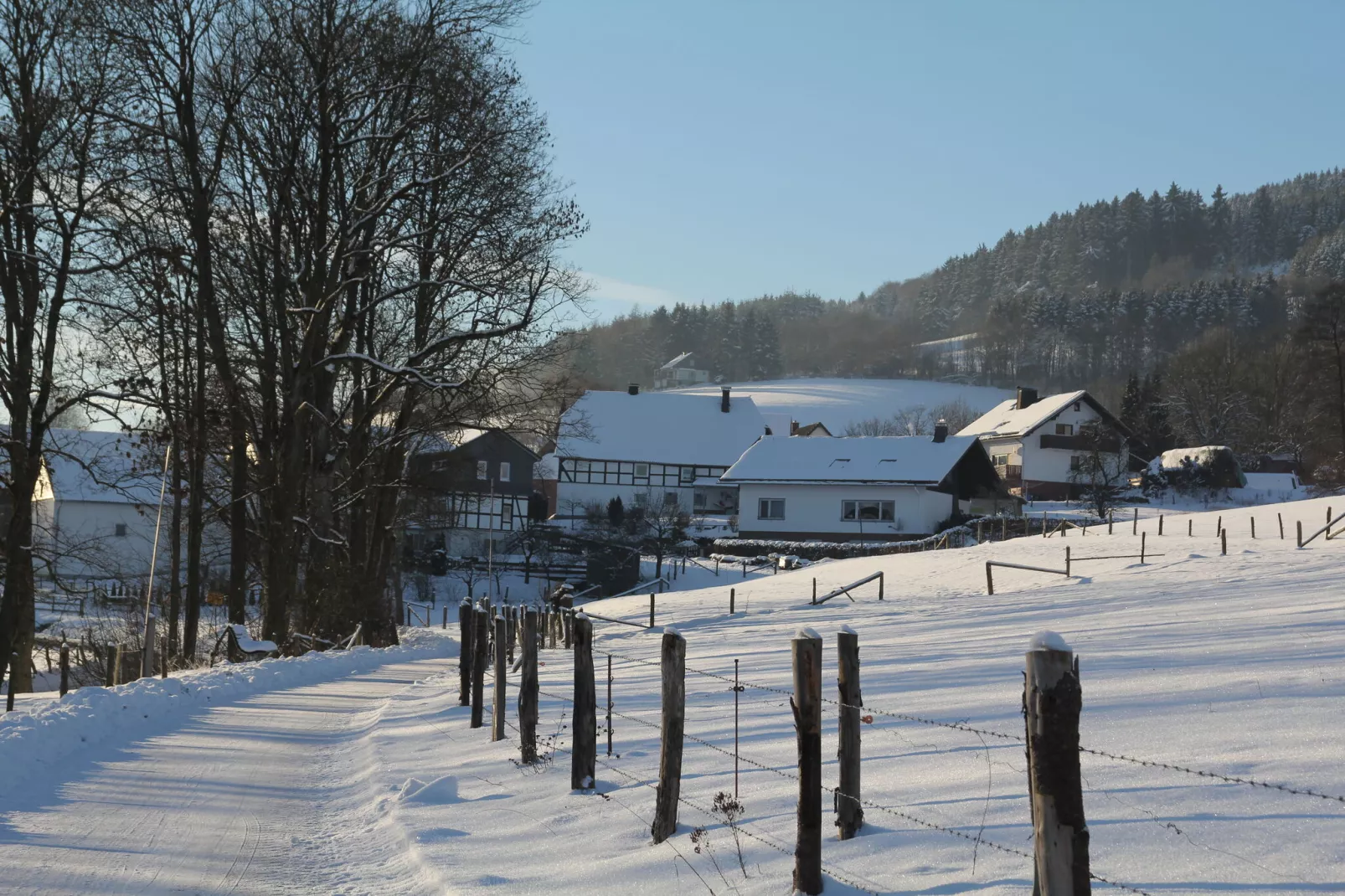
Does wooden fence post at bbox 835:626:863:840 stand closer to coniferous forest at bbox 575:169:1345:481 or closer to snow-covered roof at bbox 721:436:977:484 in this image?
snow-covered roof at bbox 721:436:977:484

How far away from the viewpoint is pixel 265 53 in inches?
966

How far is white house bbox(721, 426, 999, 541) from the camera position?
65.8 metres

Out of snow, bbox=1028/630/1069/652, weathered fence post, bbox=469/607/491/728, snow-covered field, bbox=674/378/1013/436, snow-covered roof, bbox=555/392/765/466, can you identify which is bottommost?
weathered fence post, bbox=469/607/491/728

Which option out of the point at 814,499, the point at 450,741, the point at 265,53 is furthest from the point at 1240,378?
the point at 450,741

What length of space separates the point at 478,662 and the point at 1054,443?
3001 inches

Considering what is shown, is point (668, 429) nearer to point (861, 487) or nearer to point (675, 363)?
point (861, 487)

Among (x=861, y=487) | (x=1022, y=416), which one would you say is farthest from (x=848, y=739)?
(x=1022, y=416)

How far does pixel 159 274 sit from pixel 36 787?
1559 cm

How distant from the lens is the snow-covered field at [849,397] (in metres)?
136

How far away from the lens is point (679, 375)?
169 metres

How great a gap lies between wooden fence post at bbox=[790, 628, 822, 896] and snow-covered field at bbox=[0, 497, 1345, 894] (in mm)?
160

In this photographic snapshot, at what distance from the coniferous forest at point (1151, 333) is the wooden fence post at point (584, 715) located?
6555cm

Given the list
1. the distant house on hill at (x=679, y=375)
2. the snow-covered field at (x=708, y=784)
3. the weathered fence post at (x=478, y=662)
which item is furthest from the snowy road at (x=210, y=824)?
the distant house on hill at (x=679, y=375)

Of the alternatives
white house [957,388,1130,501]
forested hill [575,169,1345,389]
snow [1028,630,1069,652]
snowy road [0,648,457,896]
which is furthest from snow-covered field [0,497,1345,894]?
forested hill [575,169,1345,389]
